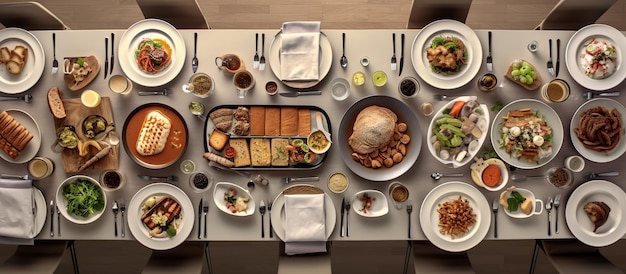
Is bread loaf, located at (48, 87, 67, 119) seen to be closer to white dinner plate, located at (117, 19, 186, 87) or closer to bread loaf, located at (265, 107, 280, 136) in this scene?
white dinner plate, located at (117, 19, 186, 87)

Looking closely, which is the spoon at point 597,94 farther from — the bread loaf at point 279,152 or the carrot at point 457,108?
the bread loaf at point 279,152

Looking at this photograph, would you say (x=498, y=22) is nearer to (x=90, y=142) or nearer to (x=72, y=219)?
(x=90, y=142)

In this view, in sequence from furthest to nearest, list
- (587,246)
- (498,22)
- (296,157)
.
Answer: (498,22)
(587,246)
(296,157)

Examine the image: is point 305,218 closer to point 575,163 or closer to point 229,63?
point 229,63

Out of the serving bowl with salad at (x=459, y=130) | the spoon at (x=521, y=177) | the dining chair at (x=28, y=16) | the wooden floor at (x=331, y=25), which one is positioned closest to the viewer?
the serving bowl with salad at (x=459, y=130)

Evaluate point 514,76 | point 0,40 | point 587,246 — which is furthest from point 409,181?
point 0,40

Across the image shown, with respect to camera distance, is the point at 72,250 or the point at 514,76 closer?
the point at 514,76

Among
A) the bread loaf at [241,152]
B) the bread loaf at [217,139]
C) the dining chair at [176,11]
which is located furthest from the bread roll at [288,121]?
the dining chair at [176,11]
